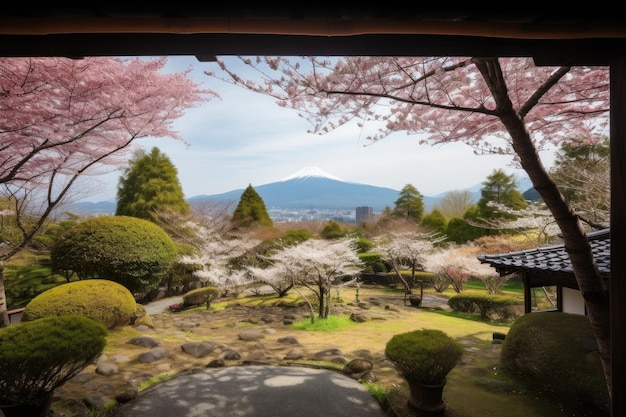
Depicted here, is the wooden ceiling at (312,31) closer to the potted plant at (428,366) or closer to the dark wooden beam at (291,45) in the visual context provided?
the dark wooden beam at (291,45)

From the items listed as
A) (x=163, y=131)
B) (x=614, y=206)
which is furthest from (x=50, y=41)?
(x=163, y=131)

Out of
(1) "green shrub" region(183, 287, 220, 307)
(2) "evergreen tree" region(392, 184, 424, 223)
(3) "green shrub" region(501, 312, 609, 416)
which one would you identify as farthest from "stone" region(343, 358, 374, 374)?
(2) "evergreen tree" region(392, 184, 424, 223)

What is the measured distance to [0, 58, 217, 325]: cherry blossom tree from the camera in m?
5.00

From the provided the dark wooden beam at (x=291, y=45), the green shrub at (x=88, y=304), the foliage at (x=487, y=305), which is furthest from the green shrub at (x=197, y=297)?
the dark wooden beam at (x=291, y=45)

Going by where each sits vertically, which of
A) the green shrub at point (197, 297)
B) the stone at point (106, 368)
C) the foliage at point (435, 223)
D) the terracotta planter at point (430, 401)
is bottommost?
the green shrub at point (197, 297)

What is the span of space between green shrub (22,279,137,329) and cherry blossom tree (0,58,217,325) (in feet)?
2.19

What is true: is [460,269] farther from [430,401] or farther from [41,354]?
[41,354]

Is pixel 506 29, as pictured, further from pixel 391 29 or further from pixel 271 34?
pixel 271 34

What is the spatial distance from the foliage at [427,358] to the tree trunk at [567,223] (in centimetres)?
183

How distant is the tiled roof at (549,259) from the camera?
17.4ft

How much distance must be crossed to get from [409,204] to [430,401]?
792 inches

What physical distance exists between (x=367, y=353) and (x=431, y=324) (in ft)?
12.1

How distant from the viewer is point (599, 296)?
2.97 m

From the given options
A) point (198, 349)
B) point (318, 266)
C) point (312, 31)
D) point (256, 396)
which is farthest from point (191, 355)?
point (312, 31)
